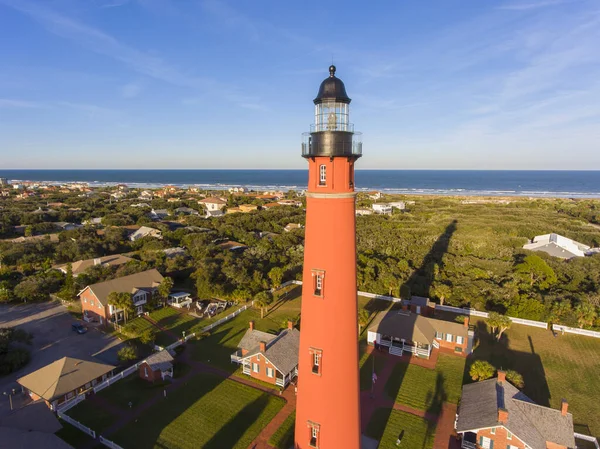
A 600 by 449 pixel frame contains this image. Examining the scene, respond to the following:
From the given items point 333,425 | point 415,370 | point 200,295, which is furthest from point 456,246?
point 333,425

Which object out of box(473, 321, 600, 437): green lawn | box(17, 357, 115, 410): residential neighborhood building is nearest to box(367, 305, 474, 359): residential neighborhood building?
box(473, 321, 600, 437): green lawn

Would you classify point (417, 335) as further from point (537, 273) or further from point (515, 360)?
point (537, 273)

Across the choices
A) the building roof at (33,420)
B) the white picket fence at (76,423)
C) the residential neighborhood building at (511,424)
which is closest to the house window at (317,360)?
the residential neighborhood building at (511,424)

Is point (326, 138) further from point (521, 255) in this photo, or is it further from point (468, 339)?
point (521, 255)

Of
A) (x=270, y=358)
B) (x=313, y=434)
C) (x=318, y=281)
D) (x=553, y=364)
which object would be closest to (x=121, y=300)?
(x=270, y=358)

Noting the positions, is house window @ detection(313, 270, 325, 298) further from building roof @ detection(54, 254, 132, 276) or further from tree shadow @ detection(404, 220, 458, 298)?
building roof @ detection(54, 254, 132, 276)

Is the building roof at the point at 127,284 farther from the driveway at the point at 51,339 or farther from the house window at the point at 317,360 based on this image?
the house window at the point at 317,360
